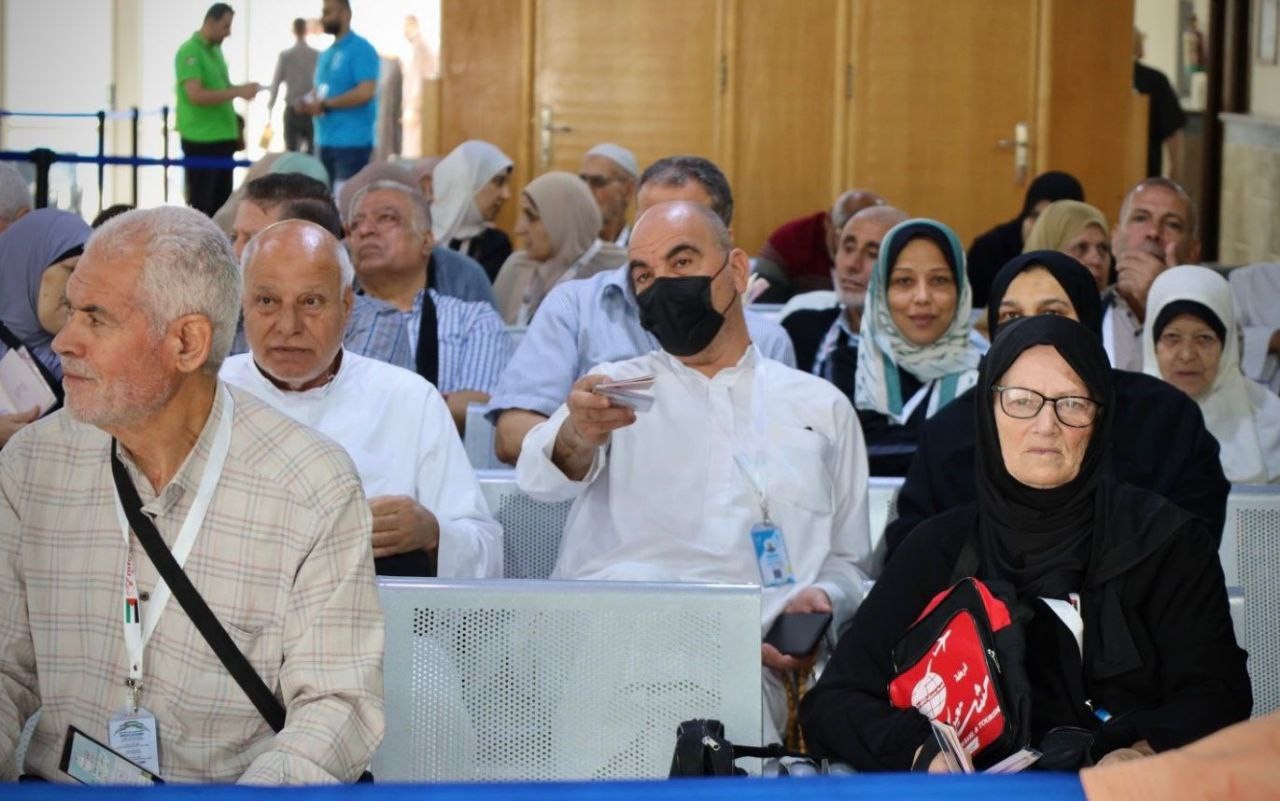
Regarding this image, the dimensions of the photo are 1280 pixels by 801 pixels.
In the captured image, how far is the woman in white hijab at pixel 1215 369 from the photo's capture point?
5582 millimetres

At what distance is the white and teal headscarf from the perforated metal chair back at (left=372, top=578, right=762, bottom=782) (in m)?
1.93

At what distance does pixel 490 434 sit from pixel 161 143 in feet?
38.2

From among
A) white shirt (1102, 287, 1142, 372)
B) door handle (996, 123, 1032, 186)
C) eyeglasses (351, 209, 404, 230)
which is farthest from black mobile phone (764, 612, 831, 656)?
door handle (996, 123, 1032, 186)

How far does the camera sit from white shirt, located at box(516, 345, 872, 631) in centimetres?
413

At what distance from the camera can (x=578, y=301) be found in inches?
214

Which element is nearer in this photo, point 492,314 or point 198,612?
point 198,612

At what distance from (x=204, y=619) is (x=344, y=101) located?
10064 mm

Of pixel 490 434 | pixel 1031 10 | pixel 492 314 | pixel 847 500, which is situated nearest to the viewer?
pixel 847 500

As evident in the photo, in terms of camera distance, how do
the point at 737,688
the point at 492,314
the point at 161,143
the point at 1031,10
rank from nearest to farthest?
1. the point at 737,688
2. the point at 492,314
3. the point at 1031,10
4. the point at 161,143

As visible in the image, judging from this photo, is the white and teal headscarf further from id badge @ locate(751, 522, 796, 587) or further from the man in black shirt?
the man in black shirt

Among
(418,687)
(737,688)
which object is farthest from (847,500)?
(418,687)

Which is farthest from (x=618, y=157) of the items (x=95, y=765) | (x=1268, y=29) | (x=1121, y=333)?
(x=95, y=765)

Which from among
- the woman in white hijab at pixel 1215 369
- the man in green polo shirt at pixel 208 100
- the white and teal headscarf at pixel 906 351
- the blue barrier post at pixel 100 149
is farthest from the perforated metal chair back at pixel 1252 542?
the man in green polo shirt at pixel 208 100

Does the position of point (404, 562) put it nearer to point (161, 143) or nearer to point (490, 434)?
point (490, 434)
